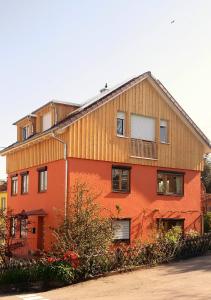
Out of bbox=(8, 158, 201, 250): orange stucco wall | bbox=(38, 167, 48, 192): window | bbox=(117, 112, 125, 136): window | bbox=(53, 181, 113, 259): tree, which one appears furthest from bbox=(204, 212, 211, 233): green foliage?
bbox=(53, 181, 113, 259): tree

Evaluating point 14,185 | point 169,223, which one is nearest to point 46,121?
point 14,185

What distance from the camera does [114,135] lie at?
27.8 meters

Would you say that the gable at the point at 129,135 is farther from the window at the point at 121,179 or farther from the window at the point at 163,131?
the window at the point at 121,179

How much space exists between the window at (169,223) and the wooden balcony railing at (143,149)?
3996 millimetres

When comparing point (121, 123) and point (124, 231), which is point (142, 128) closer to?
point (121, 123)

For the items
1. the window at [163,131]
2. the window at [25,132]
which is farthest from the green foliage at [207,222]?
the window at [25,132]

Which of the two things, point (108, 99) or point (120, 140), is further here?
point (120, 140)

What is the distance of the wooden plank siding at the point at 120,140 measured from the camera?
2667cm

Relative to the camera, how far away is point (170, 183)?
30.5m

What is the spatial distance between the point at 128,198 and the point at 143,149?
3.17m

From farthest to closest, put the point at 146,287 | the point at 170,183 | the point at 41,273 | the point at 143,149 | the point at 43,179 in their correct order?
the point at 170,183 < the point at 43,179 < the point at 143,149 < the point at 41,273 < the point at 146,287

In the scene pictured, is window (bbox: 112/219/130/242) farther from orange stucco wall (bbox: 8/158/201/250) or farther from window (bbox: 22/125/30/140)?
window (bbox: 22/125/30/140)

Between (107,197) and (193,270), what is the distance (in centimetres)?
730

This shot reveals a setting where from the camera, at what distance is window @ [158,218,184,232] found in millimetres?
29297
